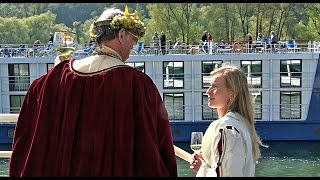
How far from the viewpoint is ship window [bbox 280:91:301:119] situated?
12.9m

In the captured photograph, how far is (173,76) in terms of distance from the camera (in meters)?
13.1

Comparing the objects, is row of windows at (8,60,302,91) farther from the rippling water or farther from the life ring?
the rippling water

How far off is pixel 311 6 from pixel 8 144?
36.2ft

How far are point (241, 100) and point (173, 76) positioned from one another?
11.4 metres

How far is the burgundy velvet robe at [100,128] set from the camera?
55.9 inches

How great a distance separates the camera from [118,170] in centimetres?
143

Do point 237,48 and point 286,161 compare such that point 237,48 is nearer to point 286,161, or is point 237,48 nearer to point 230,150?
point 286,161

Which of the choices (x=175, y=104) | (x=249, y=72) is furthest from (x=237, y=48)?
(x=175, y=104)

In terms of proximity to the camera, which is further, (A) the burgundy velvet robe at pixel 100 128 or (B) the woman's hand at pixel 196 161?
(B) the woman's hand at pixel 196 161

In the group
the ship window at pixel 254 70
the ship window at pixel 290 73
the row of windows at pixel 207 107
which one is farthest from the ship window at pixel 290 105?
the ship window at pixel 254 70

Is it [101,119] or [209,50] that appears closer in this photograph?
[101,119]

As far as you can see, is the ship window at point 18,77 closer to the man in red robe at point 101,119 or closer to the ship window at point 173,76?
the ship window at point 173,76

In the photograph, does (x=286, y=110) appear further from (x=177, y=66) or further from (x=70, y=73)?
(x=70, y=73)

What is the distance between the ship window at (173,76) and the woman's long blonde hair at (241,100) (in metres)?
11.3
